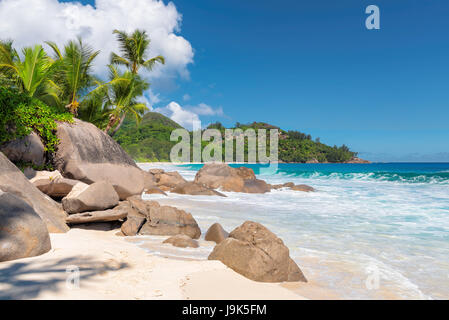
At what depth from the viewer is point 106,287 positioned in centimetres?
266

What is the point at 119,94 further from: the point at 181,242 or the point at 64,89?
the point at 181,242

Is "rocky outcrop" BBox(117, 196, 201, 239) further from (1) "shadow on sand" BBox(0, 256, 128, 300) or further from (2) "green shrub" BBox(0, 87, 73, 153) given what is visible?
(2) "green shrub" BBox(0, 87, 73, 153)

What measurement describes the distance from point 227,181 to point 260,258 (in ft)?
42.6

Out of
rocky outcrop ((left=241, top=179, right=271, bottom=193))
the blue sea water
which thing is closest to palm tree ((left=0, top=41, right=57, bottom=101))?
the blue sea water

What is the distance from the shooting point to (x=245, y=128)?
336 feet

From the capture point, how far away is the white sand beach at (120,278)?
2.50m

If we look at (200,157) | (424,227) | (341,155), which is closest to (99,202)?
(424,227)

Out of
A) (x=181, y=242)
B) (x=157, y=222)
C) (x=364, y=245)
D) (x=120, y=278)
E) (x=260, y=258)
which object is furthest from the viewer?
(x=157, y=222)

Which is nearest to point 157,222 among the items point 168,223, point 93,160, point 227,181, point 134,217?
point 168,223

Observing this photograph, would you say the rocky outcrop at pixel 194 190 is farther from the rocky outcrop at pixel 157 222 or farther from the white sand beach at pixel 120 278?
the white sand beach at pixel 120 278

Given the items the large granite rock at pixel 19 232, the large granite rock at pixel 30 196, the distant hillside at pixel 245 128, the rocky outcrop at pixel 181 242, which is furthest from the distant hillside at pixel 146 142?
the large granite rock at pixel 19 232

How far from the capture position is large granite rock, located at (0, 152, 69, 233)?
4.74m

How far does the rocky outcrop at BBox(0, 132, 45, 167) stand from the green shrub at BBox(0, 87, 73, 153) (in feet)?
0.43
